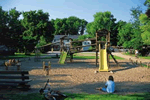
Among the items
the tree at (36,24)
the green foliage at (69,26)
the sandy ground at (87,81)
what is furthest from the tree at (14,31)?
the green foliage at (69,26)

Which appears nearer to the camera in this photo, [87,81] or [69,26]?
[87,81]

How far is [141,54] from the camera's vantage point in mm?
38938

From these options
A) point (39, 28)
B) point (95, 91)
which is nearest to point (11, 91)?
point (95, 91)

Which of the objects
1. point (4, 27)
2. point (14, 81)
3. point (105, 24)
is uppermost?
point (105, 24)

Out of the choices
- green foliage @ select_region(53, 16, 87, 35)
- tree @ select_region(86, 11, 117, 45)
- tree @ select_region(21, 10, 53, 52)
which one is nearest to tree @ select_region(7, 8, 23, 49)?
tree @ select_region(21, 10, 53, 52)

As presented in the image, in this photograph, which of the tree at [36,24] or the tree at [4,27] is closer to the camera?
the tree at [4,27]

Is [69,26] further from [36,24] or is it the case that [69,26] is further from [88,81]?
[88,81]

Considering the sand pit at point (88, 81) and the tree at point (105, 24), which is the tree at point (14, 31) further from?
the tree at point (105, 24)

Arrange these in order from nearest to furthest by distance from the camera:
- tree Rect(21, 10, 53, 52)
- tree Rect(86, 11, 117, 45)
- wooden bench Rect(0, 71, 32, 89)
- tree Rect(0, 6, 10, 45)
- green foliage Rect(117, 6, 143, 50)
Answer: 1. wooden bench Rect(0, 71, 32, 89)
2. tree Rect(0, 6, 10, 45)
3. green foliage Rect(117, 6, 143, 50)
4. tree Rect(21, 10, 53, 52)
5. tree Rect(86, 11, 117, 45)

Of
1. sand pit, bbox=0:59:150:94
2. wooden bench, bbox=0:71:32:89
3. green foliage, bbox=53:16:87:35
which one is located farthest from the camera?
green foliage, bbox=53:16:87:35

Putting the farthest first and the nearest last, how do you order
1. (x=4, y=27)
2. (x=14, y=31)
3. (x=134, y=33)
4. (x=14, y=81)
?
(x=134, y=33), (x=14, y=31), (x=4, y=27), (x=14, y=81)

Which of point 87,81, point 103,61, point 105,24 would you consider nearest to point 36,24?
point 105,24

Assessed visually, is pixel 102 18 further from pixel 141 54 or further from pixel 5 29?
pixel 5 29

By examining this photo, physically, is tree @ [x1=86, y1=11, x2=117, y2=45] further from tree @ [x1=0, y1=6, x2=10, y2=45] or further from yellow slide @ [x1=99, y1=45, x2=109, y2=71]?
yellow slide @ [x1=99, y1=45, x2=109, y2=71]
